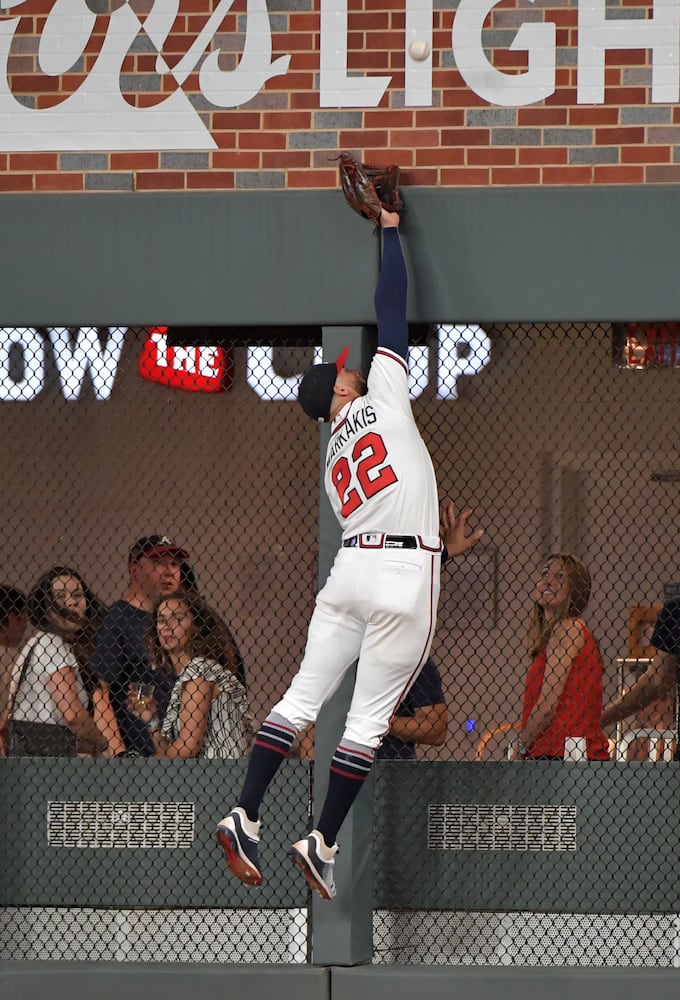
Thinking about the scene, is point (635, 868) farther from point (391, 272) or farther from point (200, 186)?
point (200, 186)

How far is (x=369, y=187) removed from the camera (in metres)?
5.22

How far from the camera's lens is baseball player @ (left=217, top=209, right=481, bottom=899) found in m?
4.86

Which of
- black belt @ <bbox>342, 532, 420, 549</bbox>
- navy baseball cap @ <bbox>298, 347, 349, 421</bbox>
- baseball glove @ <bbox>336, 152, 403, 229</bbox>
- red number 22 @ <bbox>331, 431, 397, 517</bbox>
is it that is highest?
baseball glove @ <bbox>336, 152, 403, 229</bbox>

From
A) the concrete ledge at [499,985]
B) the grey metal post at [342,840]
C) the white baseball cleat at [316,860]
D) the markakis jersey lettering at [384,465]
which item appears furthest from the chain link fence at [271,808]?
the markakis jersey lettering at [384,465]

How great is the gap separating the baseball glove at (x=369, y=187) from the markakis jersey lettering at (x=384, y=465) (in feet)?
1.96

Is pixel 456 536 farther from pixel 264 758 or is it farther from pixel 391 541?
pixel 264 758

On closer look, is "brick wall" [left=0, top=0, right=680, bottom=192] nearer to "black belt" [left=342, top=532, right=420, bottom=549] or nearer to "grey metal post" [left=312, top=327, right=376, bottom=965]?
"grey metal post" [left=312, top=327, right=376, bottom=965]

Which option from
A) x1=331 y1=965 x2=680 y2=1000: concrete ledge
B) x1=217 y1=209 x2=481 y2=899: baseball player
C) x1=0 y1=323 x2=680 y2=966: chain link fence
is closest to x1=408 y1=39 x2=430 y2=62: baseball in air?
x1=217 y1=209 x2=481 y2=899: baseball player

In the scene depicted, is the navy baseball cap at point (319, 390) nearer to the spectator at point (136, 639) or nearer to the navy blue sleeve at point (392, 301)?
the navy blue sleeve at point (392, 301)

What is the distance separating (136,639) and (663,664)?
7.52ft

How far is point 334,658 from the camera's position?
197 inches

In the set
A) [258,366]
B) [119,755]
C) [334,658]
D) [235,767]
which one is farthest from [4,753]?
[258,366]

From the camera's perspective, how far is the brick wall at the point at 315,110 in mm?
5465

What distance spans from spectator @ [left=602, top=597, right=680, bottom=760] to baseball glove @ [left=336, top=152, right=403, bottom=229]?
2060 millimetres
